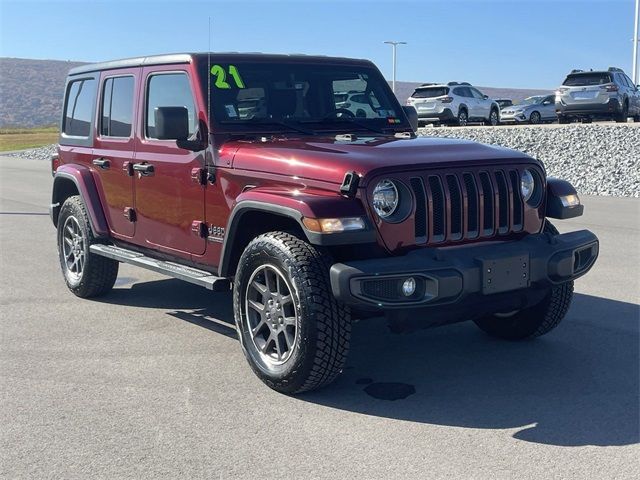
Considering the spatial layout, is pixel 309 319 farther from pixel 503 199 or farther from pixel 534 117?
pixel 534 117

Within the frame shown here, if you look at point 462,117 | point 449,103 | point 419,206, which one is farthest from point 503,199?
point 462,117

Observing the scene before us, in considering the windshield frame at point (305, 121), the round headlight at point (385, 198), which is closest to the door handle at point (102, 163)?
the windshield frame at point (305, 121)

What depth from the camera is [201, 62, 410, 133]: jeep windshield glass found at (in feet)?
19.3

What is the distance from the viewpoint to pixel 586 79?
25078 mm

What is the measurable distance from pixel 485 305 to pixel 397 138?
151cm

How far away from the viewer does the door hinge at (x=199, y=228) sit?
5727 millimetres

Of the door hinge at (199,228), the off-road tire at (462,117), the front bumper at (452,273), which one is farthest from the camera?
the off-road tire at (462,117)

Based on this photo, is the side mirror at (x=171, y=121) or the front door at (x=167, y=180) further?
the front door at (x=167, y=180)

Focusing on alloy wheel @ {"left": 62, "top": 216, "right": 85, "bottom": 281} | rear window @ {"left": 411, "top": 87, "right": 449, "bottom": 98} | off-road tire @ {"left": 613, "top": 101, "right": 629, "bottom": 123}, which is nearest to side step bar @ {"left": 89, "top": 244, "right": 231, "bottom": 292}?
alloy wheel @ {"left": 62, "top": 216, "right": 85, "bottom": 281}

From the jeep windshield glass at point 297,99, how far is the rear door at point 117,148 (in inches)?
41.1

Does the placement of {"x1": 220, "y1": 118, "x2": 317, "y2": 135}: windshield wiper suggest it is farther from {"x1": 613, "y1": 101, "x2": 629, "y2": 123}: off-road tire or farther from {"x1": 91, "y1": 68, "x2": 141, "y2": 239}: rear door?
{"x1": 613, "y1": 101, "x2": 629, "y2": 123}: off-road tire

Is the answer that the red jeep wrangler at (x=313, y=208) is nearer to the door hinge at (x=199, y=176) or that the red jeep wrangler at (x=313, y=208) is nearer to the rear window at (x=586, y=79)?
the door hinge at (x=199, y=176)

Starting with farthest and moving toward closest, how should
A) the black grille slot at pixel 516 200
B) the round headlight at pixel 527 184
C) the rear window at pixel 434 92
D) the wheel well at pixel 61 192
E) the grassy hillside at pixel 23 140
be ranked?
1. the grassy hillside at pixel 23 140
2. the rear window at pixel 434 92
3. the wheel well at pixel 61 192
4. the round headlight at pixel 527 184
5. the black grille slot at pixel 516 200

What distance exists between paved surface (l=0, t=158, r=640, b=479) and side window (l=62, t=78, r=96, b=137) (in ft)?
5.13
